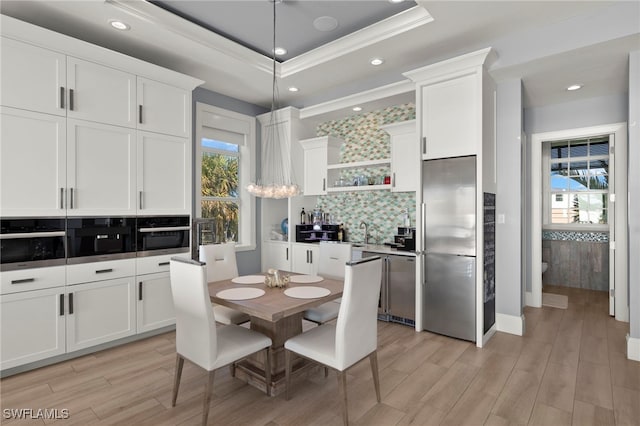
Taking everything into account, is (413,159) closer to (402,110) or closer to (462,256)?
(402,110)

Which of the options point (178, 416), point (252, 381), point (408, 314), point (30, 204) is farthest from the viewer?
point (408, 314)

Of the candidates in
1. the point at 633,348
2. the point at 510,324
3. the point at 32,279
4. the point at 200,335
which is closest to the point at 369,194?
the point at 510,324

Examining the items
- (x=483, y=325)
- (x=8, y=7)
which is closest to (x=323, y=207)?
(x=483, y=325)

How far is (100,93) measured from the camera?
3029 mm

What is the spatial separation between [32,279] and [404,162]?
3705 mm

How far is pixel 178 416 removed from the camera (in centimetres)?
210

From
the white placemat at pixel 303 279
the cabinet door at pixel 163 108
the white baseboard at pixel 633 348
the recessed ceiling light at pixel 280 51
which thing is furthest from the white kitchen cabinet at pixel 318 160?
the white baseboard at pixel 633 348

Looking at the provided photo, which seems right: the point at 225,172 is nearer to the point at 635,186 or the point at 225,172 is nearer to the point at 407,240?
the point at 407,240

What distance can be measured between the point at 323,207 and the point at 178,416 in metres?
3.51

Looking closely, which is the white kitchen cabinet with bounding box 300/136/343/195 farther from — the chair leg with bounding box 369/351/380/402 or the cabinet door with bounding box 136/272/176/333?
the chair leg with bounding box 369/351/380/402

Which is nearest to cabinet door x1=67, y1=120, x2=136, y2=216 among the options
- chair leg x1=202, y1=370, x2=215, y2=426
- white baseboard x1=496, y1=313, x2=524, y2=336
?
chair leg x1=202, y1=370, x2=215, y2=426

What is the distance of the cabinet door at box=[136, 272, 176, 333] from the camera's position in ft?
10.9

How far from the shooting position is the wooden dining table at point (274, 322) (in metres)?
2.13

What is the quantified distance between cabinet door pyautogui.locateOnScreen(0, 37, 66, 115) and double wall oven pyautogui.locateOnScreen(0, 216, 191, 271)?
2.40 ft
